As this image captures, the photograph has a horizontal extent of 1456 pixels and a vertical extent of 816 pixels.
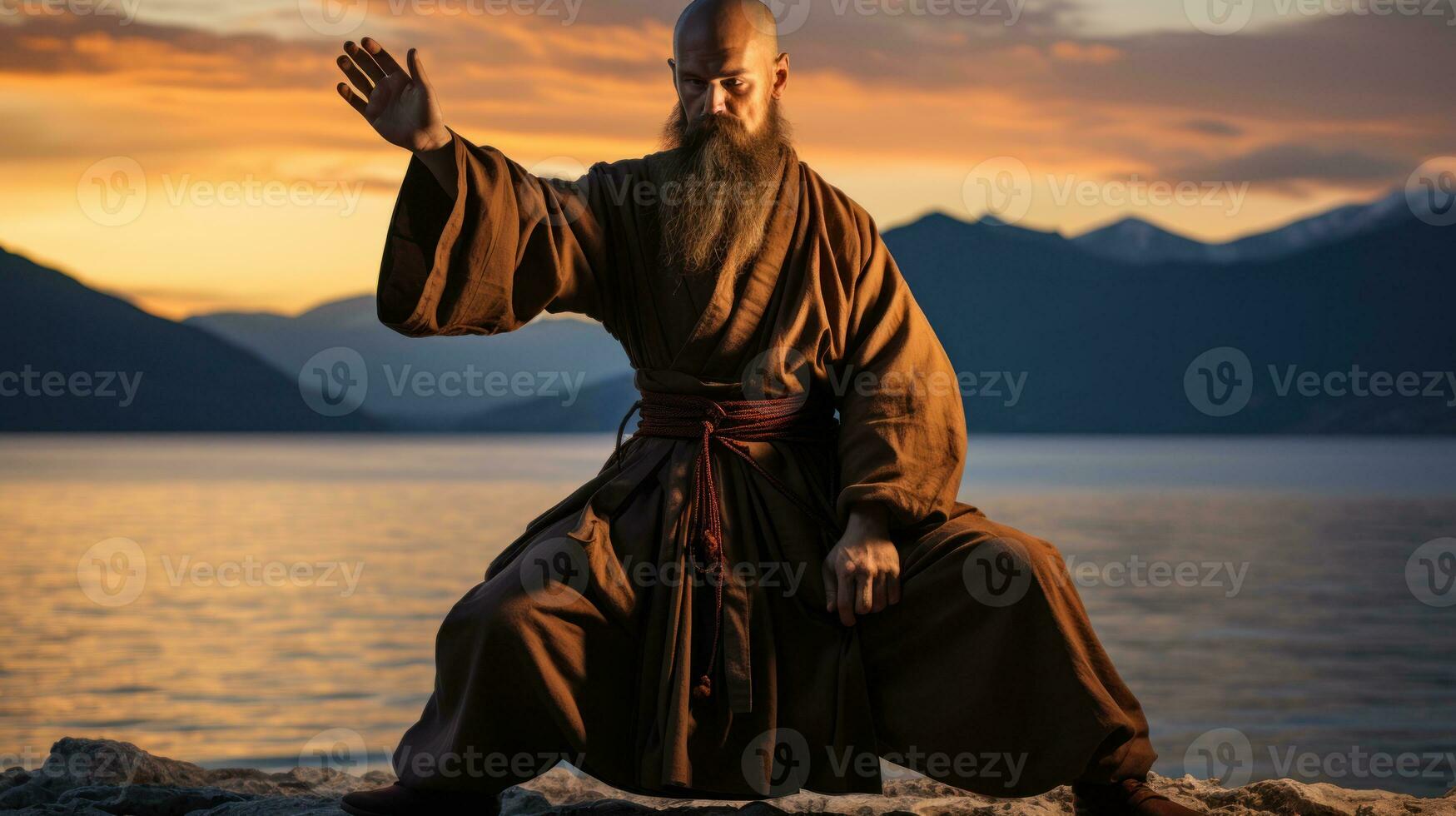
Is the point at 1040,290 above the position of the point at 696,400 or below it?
above

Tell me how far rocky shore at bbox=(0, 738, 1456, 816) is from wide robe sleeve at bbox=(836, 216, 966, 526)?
0.74 meters

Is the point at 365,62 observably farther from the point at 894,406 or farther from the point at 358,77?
the point at 894,406

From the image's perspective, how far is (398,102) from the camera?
2803 mm

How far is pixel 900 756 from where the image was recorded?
9.25ft

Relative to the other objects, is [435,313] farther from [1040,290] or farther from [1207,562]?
[1040,290]

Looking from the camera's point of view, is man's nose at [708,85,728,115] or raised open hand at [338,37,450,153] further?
man's nose at [708,85,728,115]

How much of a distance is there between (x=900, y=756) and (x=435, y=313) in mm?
1312

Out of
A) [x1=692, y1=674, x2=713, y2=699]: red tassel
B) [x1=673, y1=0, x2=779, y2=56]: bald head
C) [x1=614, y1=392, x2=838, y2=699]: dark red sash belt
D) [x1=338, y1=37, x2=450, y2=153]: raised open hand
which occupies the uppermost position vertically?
[x1=673, y1=0, x2=779, y2=56]: bald head

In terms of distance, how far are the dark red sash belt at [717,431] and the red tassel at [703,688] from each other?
135 mm

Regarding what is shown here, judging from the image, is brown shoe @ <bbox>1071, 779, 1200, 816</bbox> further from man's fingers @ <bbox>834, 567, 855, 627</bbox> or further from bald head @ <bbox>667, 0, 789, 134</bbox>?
bald head @ <bbox>667, 0, 789, 134</bbox>

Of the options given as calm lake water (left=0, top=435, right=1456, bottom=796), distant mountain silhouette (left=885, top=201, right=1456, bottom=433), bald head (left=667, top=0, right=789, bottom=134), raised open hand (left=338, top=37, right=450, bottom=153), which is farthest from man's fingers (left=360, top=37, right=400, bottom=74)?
distant mountain silhouette (left=885, top=201, right=1456, bottom=433)

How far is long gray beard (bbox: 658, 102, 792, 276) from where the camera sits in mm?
3160

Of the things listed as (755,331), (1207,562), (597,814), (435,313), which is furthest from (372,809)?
(1207,562)

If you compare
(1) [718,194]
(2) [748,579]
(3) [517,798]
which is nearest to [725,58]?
(1) [718,194]
